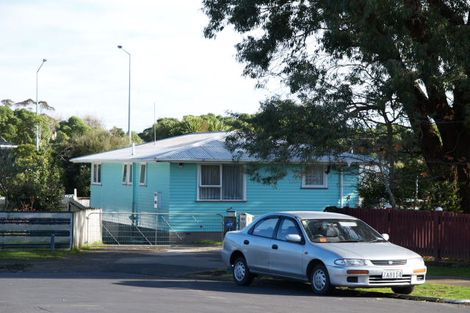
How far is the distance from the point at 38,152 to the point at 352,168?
27767 mm

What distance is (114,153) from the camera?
3831 centimetres

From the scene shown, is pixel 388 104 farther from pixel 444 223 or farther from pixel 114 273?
pixel 114 273

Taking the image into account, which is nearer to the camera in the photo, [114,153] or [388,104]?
[388,104]

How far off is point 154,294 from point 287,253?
2642mm

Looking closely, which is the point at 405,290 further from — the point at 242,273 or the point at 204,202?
the point at 204,202

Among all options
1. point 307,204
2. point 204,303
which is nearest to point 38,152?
point 307,204

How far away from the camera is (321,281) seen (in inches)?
588

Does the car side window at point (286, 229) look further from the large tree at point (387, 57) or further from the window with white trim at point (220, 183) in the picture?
the window with white trim at point (220, 183)

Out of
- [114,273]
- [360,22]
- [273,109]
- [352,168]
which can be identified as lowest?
[114,273]

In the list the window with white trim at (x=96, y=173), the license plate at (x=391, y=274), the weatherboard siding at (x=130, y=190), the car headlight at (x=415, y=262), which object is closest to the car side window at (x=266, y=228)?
the license plate at (x=391, y=274)

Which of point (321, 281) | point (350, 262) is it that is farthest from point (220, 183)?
point (350, 262)

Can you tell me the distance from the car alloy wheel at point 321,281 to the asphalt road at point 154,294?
0.64 ft

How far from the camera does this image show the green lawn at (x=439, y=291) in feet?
48.9

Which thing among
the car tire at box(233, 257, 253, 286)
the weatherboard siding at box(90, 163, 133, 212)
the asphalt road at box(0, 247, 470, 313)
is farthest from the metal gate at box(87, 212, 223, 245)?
the car tire at box(233, 257, 253, 286)
